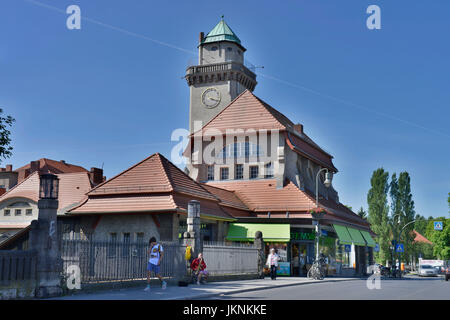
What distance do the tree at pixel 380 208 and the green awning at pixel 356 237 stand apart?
85.5 feet

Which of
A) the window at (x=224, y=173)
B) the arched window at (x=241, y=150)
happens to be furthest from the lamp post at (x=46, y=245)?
the window at (x=224, y=173)

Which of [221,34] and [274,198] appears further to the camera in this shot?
[221,34]

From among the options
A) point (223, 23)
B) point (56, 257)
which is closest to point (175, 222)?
point (56, 257)

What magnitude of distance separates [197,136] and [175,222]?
16.3m

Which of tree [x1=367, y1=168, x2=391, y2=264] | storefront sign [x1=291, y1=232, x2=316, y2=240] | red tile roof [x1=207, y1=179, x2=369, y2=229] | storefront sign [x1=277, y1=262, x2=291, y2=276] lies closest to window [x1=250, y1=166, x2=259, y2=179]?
red tile roof [x1=207, y1=179, x2=369, y2=229]

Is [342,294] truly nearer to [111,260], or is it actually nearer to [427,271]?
[111,260]

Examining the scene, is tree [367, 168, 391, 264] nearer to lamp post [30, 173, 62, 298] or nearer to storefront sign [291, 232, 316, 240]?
storefront sign [291, 232, 316, 240]

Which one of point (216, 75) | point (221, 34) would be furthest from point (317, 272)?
point (221, 34)

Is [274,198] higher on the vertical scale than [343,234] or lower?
higher

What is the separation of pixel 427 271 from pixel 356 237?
22.4 metres

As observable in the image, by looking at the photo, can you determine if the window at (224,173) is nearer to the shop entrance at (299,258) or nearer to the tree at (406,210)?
the shop entrance at (299,258)

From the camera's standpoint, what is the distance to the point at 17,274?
15.9 meters
